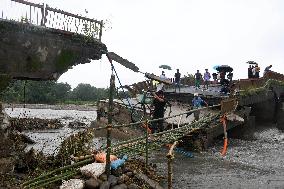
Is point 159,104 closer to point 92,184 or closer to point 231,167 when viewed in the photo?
point 231,167

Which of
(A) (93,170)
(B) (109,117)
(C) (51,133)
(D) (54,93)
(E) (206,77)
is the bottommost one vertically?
(C) (51,133)

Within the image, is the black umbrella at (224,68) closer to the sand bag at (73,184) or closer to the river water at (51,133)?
the river water at (51,133)

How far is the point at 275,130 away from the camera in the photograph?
80.8 ft

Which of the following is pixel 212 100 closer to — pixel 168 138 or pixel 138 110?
pixel 138 110

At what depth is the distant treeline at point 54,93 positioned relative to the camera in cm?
5959

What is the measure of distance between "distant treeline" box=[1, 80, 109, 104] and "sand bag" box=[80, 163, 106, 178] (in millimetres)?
47253

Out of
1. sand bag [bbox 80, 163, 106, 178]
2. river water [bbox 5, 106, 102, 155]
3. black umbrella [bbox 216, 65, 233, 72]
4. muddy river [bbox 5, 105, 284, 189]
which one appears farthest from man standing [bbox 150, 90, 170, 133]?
black umbrella [bbox 216, 65, 233, 72]

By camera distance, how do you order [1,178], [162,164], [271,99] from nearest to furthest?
[1,178] → [162,164] → [271,99]

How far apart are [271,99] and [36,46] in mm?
21777

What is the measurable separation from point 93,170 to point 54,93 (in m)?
65.5

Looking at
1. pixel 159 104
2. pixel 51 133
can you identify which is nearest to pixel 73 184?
pixel 159 104

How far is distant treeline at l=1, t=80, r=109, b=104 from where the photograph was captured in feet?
196

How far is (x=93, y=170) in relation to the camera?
7.91 m

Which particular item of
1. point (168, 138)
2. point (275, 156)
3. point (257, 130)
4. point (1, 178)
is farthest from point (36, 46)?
point (257, 130)
